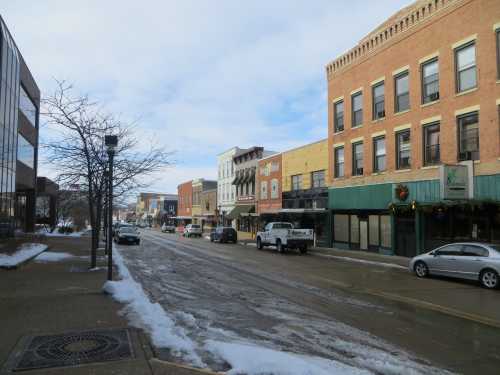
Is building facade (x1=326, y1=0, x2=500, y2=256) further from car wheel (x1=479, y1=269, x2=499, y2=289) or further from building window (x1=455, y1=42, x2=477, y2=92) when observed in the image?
car wheel (x1=479, y1=269, x2=499, y2=289)

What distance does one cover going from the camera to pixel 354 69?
1172 inches

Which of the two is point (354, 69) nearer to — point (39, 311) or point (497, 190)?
point (497, 190)

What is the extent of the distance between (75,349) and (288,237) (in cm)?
2174

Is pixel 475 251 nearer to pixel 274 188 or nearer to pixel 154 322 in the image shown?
pixel 154 322

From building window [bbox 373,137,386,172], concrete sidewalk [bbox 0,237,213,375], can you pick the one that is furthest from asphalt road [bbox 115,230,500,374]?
building window [bbox 373,137,386,172]

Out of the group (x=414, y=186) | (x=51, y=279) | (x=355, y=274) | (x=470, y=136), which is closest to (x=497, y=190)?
(x=470, y=136)

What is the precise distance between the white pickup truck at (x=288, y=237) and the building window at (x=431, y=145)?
8083 mm

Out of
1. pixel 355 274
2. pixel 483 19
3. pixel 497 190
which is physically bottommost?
pixel 355 274

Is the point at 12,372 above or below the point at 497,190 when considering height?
below

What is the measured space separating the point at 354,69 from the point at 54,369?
27829 mm

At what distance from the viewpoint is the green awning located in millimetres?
49269

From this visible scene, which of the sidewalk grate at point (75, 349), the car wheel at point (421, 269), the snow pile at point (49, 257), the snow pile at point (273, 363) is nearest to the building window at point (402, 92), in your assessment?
the car wheel at point (421, 269)

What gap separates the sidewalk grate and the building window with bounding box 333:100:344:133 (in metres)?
26.3

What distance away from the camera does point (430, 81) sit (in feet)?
77.2
